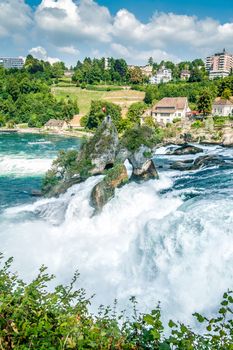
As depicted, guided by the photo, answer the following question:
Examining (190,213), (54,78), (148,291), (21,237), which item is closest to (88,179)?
(21,237)

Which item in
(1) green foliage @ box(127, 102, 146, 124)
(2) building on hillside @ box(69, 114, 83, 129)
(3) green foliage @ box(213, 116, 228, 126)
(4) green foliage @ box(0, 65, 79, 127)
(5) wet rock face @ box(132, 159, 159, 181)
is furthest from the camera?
(4) green foliage @ box(0, 65, 79, 127)

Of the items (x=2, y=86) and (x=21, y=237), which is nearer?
(x=21, y=237)

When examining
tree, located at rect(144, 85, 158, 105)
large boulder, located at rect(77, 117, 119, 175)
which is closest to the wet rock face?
A: large boulder, located at rect(77, 117, 119, 175)

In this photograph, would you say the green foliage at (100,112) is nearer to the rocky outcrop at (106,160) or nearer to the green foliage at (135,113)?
the green foliage at (135,113)

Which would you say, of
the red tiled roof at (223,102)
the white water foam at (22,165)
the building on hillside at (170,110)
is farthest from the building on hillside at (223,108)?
the white water foam at (22,165)

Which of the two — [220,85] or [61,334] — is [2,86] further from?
[61,334]

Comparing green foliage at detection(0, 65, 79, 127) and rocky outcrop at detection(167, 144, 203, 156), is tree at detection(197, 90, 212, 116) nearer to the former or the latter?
rocky outcrop at detection(167, 144, 203, 156)

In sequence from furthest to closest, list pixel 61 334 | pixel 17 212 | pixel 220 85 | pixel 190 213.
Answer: pixel 220 85 → pixel 17 212 → pixel 190 213 → pixel 61 334
